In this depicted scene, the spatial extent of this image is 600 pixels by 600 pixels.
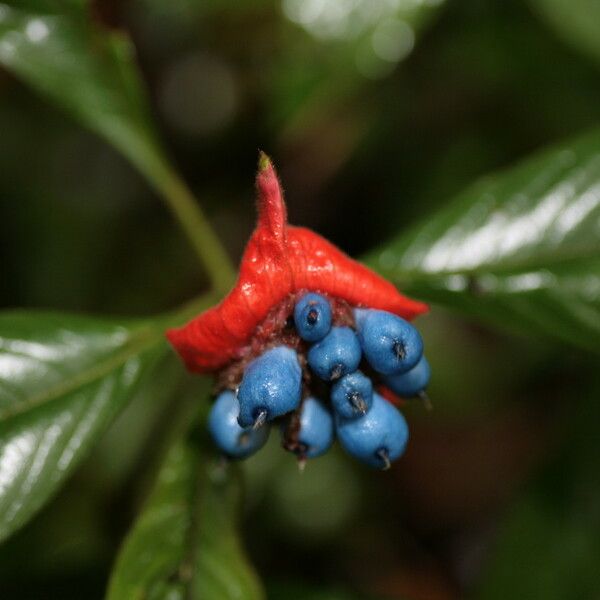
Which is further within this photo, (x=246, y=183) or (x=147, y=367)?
(x=246, y=183)

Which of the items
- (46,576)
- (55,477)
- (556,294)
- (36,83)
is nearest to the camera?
(55,477)

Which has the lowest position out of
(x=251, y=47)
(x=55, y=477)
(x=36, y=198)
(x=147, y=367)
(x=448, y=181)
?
(x=55, y=477)

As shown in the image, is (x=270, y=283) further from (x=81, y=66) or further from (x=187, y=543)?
(x=81, y=66)

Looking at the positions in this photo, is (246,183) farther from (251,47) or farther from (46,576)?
(46,576)

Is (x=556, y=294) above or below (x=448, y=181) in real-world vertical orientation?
below

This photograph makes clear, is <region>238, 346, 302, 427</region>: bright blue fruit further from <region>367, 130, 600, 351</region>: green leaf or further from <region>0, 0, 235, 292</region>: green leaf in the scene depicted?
<region>0, 0, 235, 292</region>: green leaf

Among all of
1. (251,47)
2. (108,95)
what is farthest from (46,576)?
(251,47)
